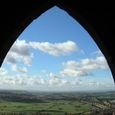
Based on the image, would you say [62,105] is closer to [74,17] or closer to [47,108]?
[47,108]

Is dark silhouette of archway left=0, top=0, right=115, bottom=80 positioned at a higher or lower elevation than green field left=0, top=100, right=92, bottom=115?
higher

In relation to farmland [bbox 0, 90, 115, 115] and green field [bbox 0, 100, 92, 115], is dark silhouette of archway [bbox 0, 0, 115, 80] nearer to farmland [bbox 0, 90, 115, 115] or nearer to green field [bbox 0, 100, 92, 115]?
farmland [bbox 0, 90, 115, 115]

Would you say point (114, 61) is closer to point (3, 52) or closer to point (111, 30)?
point (111, 30)

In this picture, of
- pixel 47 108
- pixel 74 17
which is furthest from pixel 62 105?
pixel 74 17

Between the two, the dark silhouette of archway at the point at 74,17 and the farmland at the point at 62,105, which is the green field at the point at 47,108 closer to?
the farmland at the point at 62,105

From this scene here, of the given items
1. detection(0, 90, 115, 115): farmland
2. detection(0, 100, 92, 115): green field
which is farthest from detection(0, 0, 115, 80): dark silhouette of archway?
detection(0, 100, 92, 115): green field

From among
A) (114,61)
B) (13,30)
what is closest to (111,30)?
(114,61)

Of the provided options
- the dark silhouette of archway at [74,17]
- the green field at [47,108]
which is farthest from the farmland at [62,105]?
the dark silhouette of archway at [74,17]

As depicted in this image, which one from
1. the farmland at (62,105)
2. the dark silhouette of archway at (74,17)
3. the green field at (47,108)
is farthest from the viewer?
the green field at (47,108)
